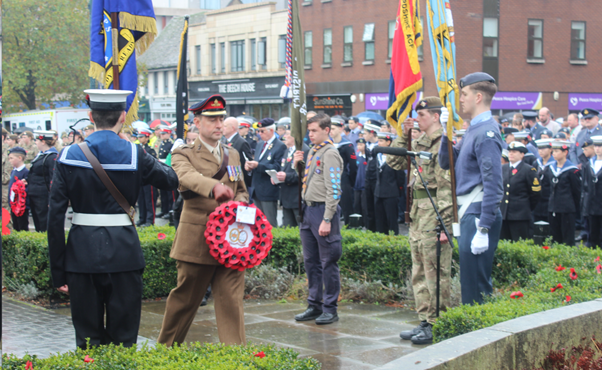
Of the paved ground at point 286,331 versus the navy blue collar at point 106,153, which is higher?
the navy blue collar at point 106,153

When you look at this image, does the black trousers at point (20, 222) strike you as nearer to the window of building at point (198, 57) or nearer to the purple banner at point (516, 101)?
the purple banner at point (516, 101)

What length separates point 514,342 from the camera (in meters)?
4.29

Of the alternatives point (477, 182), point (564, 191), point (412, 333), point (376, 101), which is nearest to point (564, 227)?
point (564, 191)

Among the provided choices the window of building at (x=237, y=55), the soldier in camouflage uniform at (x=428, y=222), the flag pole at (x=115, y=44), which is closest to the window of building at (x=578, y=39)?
the window of building at (x=237, y=55)

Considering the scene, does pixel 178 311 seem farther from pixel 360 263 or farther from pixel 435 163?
pixel 360 263

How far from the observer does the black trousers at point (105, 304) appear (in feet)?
14.9

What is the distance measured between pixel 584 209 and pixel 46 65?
2960cm

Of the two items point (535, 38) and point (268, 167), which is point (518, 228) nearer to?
point (268, 167)

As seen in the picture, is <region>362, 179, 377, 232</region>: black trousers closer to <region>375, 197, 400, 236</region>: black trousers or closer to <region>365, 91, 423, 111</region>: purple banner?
<region>375, 197, 400, 236</region>: black trousers

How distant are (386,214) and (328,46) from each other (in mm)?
30946

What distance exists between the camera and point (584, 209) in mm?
12758

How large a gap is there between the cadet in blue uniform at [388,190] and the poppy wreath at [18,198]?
673 centimetres

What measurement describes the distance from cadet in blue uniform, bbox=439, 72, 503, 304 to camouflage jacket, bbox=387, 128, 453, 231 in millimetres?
482

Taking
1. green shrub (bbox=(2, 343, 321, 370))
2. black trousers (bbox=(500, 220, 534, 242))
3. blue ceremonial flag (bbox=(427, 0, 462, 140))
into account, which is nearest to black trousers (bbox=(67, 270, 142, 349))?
green shrub (bbox=(2, 343, 321, 370))
